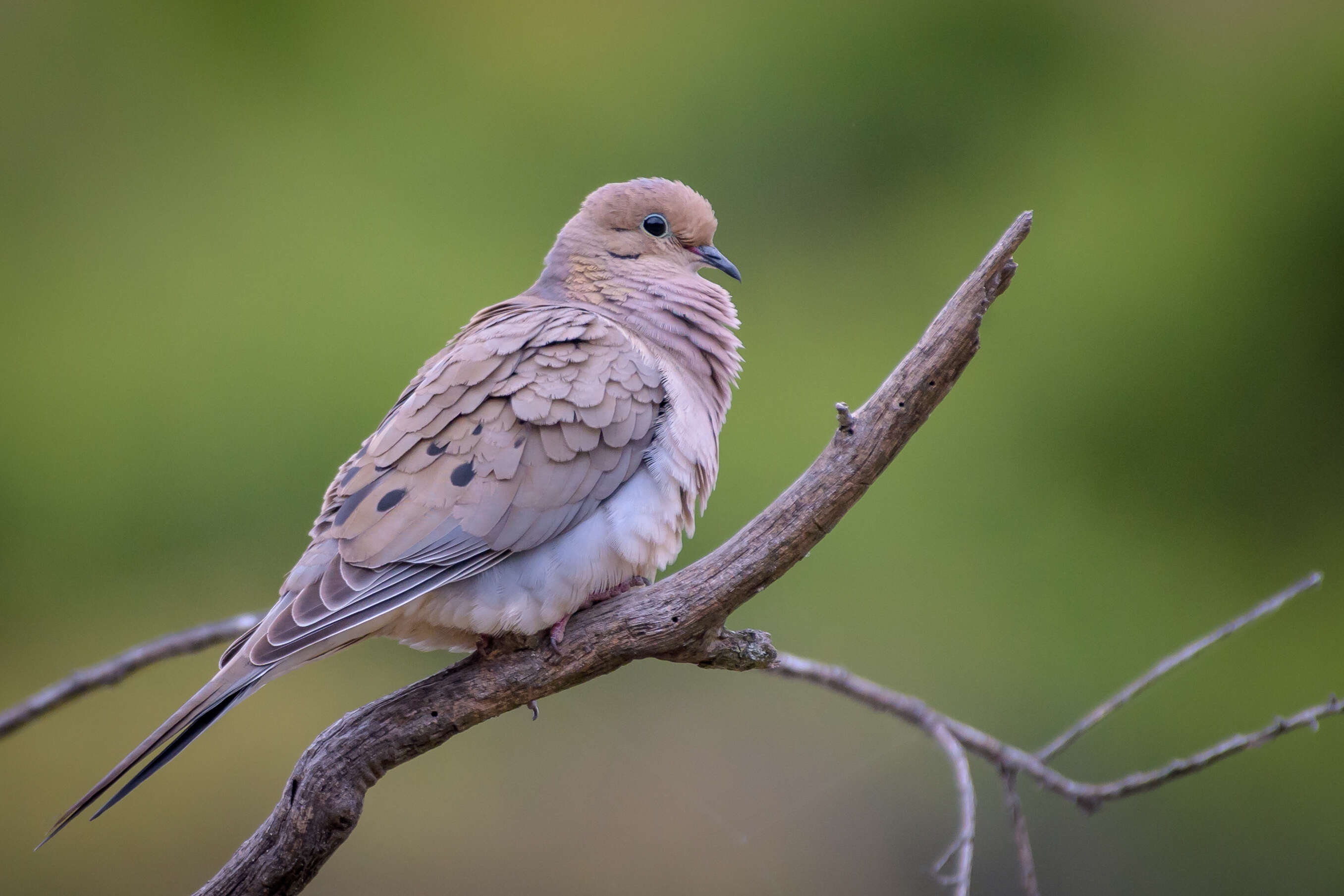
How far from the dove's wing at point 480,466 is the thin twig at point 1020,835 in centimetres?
98

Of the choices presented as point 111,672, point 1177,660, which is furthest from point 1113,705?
point 111,672

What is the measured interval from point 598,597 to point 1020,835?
95 centimetres

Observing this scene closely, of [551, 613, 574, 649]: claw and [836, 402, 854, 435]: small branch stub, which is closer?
[836, 402, 854, 435]: small branch stub

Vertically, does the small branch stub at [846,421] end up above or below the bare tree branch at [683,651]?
above

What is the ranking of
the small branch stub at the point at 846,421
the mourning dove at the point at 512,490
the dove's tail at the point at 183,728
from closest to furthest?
the dove's tail at the point at 183,728 → the small branch stub at the point at 846,421 → the mourning dove at the point at 512,490

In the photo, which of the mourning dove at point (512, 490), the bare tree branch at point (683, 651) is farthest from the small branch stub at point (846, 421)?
the mourning dove at point (512, 490)

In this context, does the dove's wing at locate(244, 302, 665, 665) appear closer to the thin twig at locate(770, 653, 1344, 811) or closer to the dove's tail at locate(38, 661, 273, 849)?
the dove's tail at locate(38, 661, 273, 849)

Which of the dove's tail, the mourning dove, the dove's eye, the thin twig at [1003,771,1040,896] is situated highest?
the dove's eye

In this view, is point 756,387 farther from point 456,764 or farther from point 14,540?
point 14,540

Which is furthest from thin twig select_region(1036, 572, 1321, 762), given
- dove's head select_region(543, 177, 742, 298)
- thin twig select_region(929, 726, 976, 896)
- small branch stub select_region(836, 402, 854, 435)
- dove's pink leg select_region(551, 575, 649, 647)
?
dove's head select_region(543, 177, 742, 298)

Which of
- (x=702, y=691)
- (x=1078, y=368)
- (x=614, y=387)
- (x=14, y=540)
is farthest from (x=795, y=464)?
(x=14, y=540)

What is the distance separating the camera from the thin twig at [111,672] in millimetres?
2045

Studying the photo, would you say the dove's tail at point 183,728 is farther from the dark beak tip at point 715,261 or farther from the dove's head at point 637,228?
the dark beak tip at point 715,261

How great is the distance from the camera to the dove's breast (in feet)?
6.07
